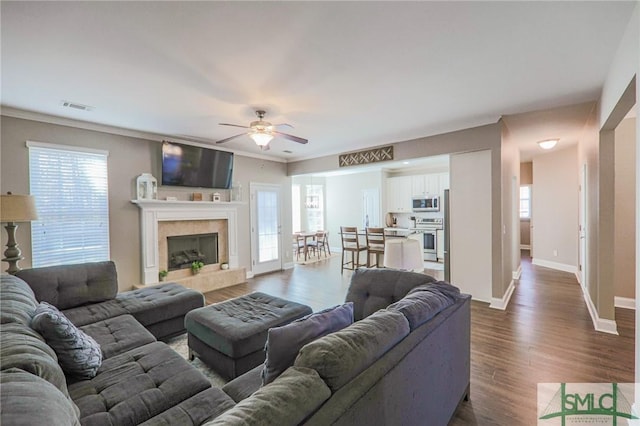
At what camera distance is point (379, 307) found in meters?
2.24

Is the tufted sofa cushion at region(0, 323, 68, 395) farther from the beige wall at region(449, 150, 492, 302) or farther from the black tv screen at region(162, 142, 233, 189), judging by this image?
the beige wall at region(449, 150, 492, 302)

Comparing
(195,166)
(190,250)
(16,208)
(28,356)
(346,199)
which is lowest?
(190,250)

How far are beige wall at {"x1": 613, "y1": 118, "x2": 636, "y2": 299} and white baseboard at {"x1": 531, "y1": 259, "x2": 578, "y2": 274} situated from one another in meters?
1.97

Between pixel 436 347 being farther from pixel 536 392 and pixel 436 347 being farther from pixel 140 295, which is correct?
pixel 140 295

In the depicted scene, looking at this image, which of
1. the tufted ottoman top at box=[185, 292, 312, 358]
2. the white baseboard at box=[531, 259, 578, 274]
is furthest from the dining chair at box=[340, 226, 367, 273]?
the white baseboard at box=[531, 259, 578, 274]

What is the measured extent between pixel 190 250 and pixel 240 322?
3266 millimetres

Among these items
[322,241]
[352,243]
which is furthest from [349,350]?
[322,241]

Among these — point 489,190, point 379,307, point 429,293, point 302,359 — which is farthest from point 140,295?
point 489,190

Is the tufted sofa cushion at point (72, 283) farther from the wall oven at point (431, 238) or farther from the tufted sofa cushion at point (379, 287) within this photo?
the wall oven at point (431, 238)

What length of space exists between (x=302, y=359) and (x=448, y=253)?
3899 millimetres

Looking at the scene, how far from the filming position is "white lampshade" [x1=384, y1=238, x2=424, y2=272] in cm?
242

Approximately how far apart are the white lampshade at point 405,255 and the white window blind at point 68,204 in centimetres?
407

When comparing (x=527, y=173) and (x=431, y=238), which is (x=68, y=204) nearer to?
(x=431, y=238)

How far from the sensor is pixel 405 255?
2418mm
